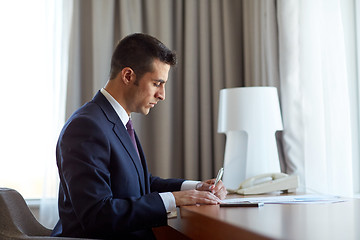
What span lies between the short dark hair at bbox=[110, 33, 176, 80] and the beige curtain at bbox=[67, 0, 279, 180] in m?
1.53

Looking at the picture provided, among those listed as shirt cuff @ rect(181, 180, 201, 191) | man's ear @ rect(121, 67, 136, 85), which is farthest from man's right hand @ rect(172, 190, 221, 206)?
man's ear @ rect(121, 67, 136, 85)

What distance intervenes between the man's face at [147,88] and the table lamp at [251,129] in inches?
33.4

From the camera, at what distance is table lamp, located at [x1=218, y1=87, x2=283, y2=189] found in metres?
2.66

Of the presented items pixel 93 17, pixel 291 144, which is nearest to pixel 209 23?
pixel 93 17

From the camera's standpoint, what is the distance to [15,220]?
168 centimetres

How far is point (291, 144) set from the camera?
2.96 m

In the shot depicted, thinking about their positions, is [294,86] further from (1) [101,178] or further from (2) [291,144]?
(1) [101,178]

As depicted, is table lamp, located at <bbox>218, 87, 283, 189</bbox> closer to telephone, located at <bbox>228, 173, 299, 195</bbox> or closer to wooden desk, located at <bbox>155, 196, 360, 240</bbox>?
telephone, located at <bbox>228, 173, 299, 195</bbox>

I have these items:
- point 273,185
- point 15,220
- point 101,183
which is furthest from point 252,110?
point 15,220

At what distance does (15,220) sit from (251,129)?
1490 millimetres

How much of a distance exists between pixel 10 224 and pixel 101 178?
1.38ft

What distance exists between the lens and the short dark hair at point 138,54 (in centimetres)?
192

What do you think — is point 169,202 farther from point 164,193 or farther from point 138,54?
point 138,54

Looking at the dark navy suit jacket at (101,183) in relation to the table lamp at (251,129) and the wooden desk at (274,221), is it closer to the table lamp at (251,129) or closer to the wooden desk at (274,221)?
the wooden desk at (274,221)
